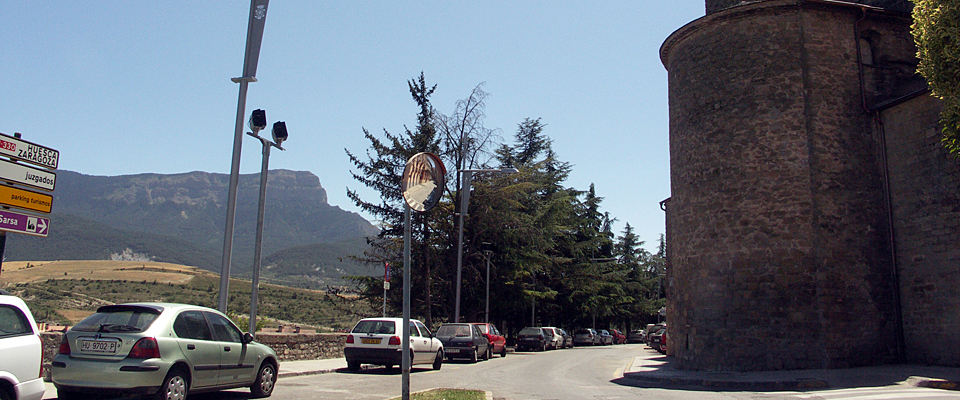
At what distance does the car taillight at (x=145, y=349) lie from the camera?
8.17 metres

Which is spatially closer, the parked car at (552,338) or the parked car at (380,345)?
the parked car at (380,345)

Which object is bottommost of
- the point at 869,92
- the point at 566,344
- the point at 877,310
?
the point at 566,344

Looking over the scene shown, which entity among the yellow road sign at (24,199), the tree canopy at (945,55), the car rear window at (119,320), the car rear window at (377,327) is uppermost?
the tree canopy at (945,55)

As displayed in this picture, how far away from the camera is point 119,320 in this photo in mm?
8633

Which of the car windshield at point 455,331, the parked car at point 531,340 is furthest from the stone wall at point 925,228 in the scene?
the parked car at point 531,340

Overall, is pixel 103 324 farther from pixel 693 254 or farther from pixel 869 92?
pixel 869 92

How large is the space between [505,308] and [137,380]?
30560 mm

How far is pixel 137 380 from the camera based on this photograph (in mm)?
8047

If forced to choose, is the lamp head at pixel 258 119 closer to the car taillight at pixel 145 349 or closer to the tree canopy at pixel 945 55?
the car taillight at pixel 145 349

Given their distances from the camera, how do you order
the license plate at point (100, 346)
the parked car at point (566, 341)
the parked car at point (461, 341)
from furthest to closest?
the parked car at point (566, 341) → the parked car at point (461, 341) → the license plate at point (100, 346)

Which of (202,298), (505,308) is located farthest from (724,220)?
(202,298)

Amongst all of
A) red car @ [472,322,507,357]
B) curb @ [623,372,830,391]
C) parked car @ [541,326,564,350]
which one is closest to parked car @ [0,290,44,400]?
curb @ [623,372,830,391]

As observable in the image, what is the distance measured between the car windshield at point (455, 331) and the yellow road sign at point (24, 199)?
1514 centimetres

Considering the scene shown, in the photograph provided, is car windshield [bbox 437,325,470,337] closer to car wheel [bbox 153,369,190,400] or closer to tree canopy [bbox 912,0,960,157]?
car wheel [bbox 153,369,190,400]
